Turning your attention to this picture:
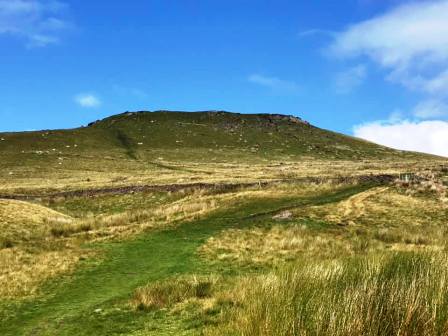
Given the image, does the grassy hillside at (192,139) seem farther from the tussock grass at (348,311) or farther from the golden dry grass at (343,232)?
the tussock grass at (348,311)

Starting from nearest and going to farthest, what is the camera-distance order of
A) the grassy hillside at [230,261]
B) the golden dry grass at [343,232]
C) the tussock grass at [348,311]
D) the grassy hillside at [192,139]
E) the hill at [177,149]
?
the tussock grass at [348,311] → the grassy hillside at [230,261] → the golden dry grass at [343,232] → the hill at [177,149] → the grassy hillside at [192,139]

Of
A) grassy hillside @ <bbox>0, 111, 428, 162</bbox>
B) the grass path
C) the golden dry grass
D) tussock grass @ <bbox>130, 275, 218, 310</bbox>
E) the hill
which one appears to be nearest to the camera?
the grass path

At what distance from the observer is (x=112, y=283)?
1972cm

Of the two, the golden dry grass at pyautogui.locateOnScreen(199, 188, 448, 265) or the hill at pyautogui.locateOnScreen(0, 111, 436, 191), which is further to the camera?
Result: the hill at pyautogui.locateOnScreen(0, 111, 436, 191)

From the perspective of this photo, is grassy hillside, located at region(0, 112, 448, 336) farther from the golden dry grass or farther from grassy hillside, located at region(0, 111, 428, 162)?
grassy hillside, located at region(0, 111, 428, 162)

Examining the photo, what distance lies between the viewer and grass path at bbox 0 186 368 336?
14.4 meters

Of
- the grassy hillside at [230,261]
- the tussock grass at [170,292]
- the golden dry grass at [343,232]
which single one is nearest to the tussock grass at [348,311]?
the grassy hillside at [230,261]

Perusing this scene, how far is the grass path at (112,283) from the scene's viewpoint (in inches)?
567

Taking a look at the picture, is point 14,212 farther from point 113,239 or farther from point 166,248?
point 166,248

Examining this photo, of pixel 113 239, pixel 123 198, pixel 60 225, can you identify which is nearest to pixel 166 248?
pixel 113 239

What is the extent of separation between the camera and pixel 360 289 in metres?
9.41

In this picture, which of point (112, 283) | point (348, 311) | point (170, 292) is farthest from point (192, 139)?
point (348, 311)

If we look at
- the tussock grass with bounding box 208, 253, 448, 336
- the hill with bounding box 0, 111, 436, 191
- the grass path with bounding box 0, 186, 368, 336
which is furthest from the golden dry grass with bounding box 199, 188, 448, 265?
the hill with bounding box 0, 111, 436, 191

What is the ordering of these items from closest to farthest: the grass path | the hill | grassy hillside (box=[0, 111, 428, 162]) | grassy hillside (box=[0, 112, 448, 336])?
grassy hillside (box=[0, 112, 448, 336])
the grass path
the hill
grassy hillside (box=[0, 111, 428, 162])
